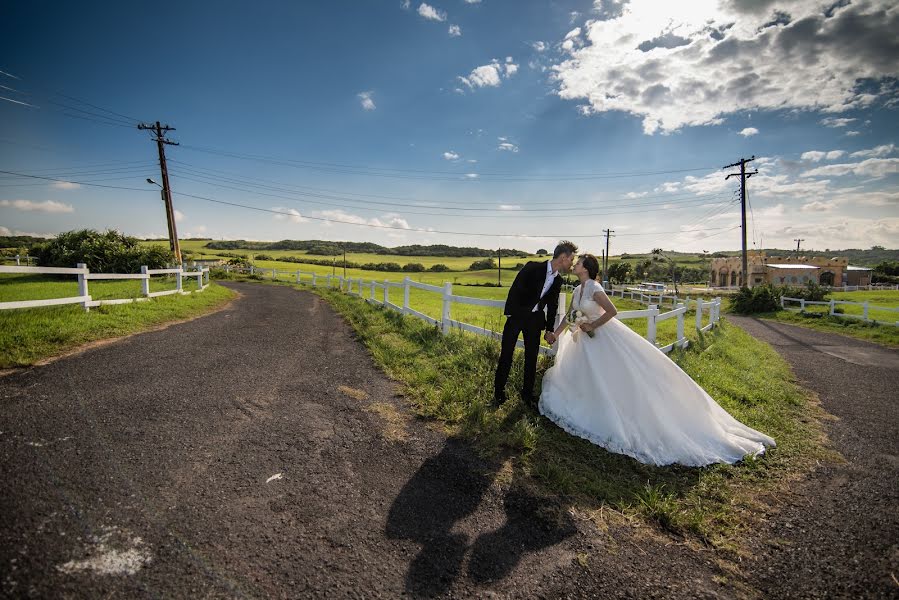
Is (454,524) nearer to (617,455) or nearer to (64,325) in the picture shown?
(617,455)

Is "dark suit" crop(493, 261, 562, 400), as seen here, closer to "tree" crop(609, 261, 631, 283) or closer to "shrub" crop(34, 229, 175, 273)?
"shrub" crop(34, 229, 175, 273)

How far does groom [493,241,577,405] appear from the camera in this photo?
4.89 meters

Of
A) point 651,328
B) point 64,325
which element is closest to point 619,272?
point 651,328

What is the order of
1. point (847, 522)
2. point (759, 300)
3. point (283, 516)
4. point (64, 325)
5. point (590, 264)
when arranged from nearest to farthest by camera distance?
1. point (283, 516)
2. point (847, 522)
3. point (590, 264)
4. point (64, 325)
5. point (759, 300)

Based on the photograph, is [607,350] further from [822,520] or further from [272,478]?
[272,478]

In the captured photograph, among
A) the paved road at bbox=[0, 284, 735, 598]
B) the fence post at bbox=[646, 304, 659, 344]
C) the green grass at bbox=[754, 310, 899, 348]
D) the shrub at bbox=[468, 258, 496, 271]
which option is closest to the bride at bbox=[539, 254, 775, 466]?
the paved road at bbox=[0, 284, 735, 598]

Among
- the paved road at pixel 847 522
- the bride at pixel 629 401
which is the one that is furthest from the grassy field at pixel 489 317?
the paved road at pixel 847 522

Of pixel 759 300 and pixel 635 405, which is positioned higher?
pixel 635 405

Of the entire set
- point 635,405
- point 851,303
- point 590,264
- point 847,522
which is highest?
point 590,264

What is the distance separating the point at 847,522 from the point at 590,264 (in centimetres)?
307

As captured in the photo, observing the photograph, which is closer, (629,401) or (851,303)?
A: (629,401)

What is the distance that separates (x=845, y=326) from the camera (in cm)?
1709

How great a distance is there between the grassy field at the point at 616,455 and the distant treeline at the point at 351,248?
3519 inches

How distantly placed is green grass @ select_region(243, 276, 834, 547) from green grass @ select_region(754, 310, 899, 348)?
10539mm
